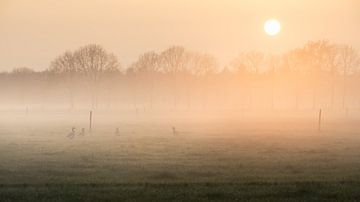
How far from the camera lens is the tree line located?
490ft

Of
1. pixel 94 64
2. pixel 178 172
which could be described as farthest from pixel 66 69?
pixel 178 172

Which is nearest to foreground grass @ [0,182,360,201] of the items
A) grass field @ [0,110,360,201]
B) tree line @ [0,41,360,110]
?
grass field @ [0,110,360,201]

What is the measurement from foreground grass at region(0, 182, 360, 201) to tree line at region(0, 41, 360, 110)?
123m

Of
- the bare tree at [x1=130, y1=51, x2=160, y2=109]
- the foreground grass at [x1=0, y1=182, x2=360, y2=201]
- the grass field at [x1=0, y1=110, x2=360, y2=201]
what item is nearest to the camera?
the foreground grass at [x1=0, y1=182, x2=360, y2=201]

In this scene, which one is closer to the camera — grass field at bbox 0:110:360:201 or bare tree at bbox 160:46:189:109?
A: grass field at bbox 0:110:360:201

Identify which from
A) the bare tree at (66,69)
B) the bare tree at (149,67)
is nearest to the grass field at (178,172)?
the bare tree at (66,69)

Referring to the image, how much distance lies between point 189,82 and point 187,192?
14786cm

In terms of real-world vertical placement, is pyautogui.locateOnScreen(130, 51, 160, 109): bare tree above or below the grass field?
above

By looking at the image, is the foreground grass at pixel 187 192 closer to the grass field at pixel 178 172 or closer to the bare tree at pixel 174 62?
the grass field at pixel 178 172

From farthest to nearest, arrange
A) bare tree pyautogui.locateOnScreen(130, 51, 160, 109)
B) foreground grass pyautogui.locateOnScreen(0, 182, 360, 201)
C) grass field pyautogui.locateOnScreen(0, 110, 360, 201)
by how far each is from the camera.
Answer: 1. bare tree pyautogui.locateOnScreen(130, 51, 160, 109)
2. grass field pyautogui.locateOnScreen(0, 110, 360, 201)
3. foreground grass pyautogui.locateOnScreen(0, 182, 360, 201)

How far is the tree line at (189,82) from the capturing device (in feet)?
490

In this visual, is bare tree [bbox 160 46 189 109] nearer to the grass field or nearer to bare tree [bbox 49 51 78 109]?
bare tree [bbox 49 51 78 109]

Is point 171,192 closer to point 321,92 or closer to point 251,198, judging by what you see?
point 251,198

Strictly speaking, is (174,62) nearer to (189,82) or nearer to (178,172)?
(189,82)
